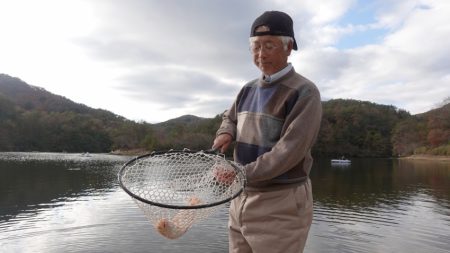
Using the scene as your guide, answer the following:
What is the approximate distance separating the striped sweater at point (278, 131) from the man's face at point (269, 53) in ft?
0.24

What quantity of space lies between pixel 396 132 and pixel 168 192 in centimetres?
9460

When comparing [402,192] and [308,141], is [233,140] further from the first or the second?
[402,192]

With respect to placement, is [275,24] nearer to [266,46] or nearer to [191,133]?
[266,46]

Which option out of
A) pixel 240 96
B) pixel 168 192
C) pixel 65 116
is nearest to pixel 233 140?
pixel 240 96

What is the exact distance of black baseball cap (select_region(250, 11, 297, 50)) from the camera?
204 centimetres

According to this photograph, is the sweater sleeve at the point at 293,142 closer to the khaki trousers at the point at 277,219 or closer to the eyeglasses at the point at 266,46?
the khaki trousers at the point at 277,219

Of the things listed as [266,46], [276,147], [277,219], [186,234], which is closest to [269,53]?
[266,46]

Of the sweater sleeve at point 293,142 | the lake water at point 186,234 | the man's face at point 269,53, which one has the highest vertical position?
the man's face at point 269,53

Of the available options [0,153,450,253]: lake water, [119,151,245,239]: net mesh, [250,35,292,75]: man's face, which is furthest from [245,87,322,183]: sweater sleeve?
[0,153,450,253]: lake water

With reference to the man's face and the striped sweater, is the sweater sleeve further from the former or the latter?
the man's face

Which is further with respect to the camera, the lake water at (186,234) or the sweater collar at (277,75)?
the lake water at (186,234)

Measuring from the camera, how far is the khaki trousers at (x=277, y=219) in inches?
77.8

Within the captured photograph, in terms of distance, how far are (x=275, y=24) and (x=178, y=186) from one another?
1191 mm

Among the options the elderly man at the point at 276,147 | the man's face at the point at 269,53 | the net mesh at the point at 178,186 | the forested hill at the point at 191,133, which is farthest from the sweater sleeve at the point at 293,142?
the forested hill at the point at 191,133
